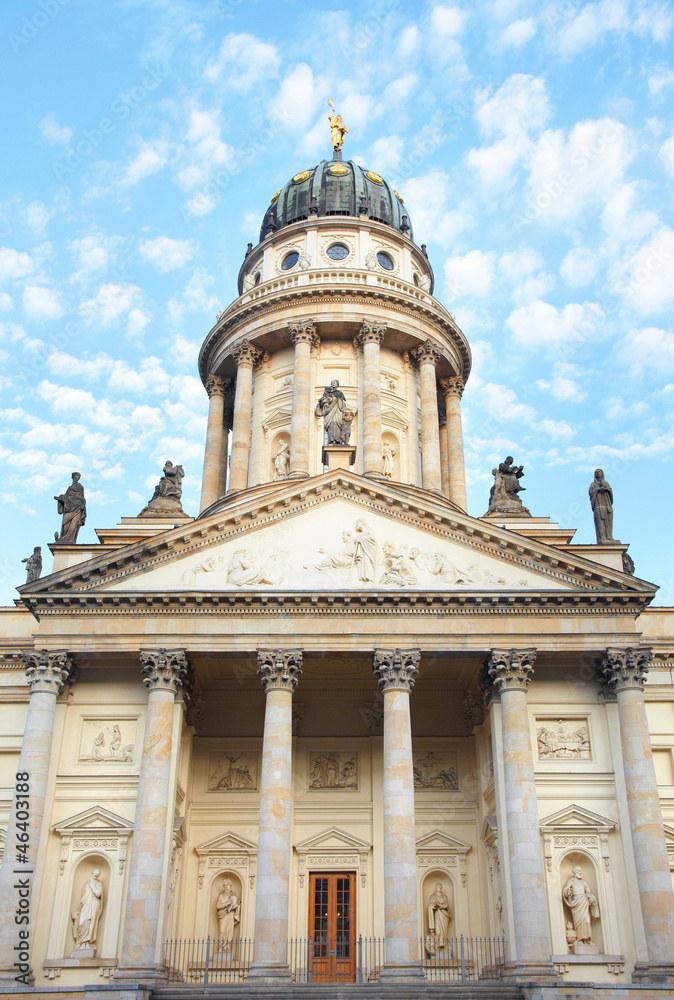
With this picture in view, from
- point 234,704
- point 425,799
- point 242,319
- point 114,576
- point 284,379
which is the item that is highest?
point 242,319

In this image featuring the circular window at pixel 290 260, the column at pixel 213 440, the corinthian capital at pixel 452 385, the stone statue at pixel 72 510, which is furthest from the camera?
the circular window at pixel 290 260

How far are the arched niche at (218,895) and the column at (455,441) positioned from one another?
17.4 m

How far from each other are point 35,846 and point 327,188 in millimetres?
32480

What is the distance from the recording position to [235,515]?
2684 cm

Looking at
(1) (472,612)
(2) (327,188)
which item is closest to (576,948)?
(1) (472,612)

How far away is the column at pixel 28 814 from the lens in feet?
73.8

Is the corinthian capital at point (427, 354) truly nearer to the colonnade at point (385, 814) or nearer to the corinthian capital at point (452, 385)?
the corinthian capital at point (452, 385)

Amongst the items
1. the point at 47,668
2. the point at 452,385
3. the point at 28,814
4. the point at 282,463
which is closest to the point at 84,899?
the point at 28,814

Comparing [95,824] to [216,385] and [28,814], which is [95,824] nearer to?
[28,814]

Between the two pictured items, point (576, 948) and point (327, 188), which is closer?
point (576, 948)

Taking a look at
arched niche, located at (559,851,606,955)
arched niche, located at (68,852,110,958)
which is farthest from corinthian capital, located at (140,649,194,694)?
arched niche, located at (559,851,606,955)

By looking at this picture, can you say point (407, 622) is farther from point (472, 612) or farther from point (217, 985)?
point (217, 985)

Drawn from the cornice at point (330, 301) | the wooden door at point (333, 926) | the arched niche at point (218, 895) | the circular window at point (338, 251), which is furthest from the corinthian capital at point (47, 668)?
the circular window at point (338, 251)

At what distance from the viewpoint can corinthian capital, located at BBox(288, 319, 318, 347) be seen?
39.4 m
